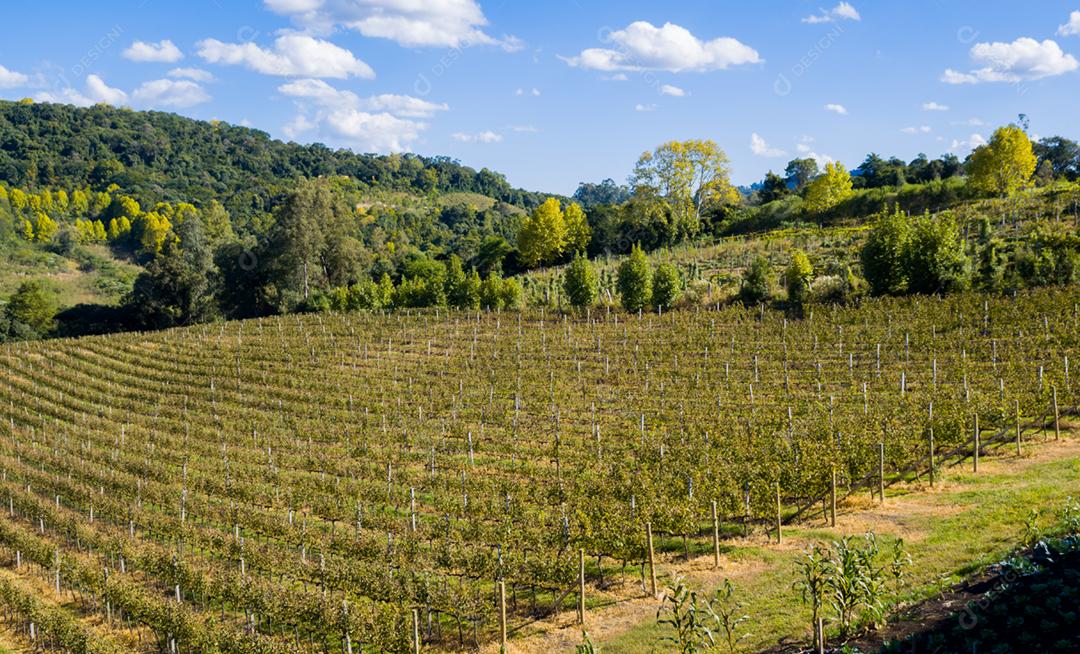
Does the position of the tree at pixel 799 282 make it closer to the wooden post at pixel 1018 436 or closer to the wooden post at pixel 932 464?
the wooden post at pixel 1018 436

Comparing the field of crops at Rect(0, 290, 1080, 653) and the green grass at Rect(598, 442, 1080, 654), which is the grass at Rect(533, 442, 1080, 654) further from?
the field of crops at Rect(0, 290, 1080, 653)

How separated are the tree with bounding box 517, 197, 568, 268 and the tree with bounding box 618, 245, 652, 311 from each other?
74.6 feet

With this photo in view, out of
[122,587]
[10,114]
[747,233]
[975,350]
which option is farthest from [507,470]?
[10,114]

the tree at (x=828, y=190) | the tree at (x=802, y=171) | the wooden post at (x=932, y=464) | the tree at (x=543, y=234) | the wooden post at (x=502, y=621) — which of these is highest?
the tree at (x=802, y=171)

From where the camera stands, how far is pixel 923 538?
56.6 feet

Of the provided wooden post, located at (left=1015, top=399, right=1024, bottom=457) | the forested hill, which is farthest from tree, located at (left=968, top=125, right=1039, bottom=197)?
the forested hill

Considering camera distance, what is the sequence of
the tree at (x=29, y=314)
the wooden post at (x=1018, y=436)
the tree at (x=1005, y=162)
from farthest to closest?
the tree at (x=29, y=314) < the tree at (x=1005, y=162) < the wooden post at (x=1018, y=436)

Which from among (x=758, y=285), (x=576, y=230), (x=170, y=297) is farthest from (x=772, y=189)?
(x=170, y=297)

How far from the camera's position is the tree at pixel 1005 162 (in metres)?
58.5

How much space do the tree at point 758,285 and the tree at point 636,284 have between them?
19.5 ft

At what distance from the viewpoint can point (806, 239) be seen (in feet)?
201

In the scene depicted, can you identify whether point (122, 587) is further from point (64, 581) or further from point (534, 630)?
point (534, 630)

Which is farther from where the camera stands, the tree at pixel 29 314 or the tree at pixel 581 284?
the tree at pixel 29 314

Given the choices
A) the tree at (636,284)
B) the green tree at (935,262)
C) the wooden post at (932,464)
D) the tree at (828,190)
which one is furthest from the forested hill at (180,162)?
the wooden post at (932,464)
